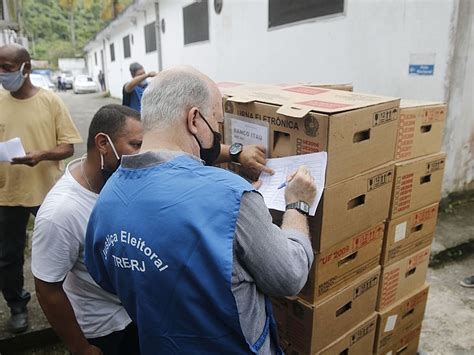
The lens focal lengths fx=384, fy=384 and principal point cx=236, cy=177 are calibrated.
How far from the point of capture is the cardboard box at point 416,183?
1695 mm

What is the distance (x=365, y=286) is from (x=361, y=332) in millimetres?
254

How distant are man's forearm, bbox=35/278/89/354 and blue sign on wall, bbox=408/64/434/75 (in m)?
3.51

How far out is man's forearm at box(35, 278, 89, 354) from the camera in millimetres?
1358

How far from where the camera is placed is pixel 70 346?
1.41 meters

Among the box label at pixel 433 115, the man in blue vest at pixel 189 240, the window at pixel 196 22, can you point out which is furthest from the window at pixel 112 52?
the man in blue vest at pixel 189 240

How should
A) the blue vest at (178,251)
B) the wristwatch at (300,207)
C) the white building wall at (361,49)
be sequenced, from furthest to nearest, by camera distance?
the white building wall at (361,49)
the wristwatch at (300,207)
the blue vest at (178,251)

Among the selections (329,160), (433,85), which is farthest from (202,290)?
(433,85)

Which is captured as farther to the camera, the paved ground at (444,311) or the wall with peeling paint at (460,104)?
the wall with peeling paint at (460,104)

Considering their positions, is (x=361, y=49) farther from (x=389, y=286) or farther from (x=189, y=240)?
(x=189, y=240)

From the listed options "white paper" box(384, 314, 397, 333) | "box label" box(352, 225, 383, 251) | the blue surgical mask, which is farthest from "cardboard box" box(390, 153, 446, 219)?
the blue surgical mask

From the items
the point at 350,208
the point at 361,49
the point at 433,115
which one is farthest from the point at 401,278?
the point at 361,49

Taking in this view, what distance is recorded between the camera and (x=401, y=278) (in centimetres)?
196

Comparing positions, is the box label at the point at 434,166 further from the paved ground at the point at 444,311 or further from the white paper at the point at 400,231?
the paved ground at the point at 444,311

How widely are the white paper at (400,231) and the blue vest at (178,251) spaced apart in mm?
1014
